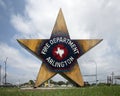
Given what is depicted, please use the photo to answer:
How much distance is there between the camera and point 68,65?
81.5ft

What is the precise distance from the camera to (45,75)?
24.3m

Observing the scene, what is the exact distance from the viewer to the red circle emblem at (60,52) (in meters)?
24.9

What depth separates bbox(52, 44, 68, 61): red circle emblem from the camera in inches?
979

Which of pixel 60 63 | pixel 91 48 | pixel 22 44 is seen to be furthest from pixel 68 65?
pixel 22 44

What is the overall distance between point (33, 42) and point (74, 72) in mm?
4286

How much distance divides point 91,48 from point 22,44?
5.88m

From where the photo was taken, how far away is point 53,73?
24.6 m

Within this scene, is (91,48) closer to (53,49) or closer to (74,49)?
(74,49)

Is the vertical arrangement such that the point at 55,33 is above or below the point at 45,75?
above

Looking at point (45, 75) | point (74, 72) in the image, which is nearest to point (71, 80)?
point (74, 72)

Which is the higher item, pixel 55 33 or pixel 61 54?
pixel 55 33

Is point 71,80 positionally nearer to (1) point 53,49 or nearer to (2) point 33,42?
(1) point 53,49

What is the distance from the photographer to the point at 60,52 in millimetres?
24969

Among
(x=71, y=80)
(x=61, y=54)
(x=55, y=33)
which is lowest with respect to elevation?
(x=71, y=80)
